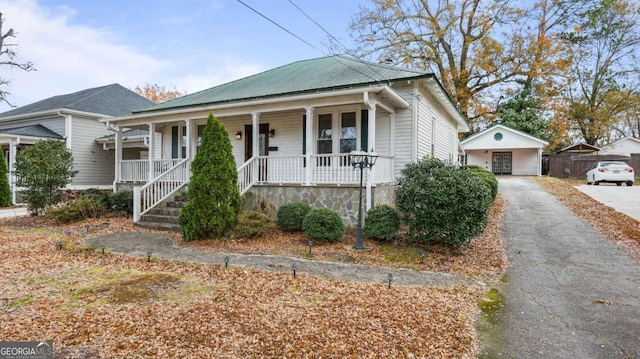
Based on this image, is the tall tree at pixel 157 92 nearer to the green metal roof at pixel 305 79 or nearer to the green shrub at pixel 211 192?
the green metal roof at pixel 305 79

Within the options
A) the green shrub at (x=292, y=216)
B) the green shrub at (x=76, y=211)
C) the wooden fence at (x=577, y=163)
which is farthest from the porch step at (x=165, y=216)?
the wooden fence at (x=577, y=163)

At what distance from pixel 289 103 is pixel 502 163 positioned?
2450 cm

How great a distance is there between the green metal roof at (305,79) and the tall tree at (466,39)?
11.5m

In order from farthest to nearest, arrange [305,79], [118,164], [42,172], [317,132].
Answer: [118,164] → [305,79] → [317,132] → [42,172]

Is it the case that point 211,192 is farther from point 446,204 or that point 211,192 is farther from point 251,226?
point 446,204

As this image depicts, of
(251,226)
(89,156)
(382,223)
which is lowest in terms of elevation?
(251,226)

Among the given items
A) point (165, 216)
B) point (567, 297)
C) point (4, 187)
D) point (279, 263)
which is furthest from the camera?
point (4, 187)

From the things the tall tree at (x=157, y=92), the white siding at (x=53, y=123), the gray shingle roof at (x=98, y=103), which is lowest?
the white siding at (x=53, y=123)

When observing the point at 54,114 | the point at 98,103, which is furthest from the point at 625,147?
the point at 54,114

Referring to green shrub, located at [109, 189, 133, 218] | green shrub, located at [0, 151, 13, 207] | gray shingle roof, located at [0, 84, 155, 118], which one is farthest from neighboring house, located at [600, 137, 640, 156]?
green shrub, located at [0, 151, 13, 207]

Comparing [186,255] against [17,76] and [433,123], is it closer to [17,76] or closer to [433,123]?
[433,123]

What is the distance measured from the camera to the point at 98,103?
18312mm

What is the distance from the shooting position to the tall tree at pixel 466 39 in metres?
23.5

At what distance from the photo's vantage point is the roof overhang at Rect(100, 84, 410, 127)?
8.11 m
